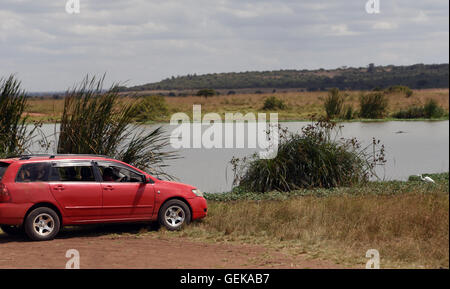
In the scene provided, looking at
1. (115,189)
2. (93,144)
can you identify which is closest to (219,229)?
(115,189)

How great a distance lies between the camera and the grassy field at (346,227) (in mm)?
11062

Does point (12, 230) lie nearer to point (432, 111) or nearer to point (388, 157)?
point (388, 157)

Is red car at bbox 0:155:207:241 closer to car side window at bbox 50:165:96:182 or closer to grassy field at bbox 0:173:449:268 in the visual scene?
car side window at bbox 50:165:96:182

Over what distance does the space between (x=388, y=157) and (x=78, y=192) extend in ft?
56.5

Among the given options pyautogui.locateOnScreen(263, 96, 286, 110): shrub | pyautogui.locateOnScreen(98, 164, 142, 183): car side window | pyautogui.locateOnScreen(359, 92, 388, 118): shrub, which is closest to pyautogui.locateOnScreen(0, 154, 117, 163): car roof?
pyautogui.locateOnScreen(98, 164, 142, 183): car side window

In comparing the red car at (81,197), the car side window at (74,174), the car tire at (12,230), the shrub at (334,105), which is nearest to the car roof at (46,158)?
the red car at (81,197)

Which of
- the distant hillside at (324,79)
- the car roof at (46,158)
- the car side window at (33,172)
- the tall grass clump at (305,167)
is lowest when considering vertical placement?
the tall grass clump at (305,167)

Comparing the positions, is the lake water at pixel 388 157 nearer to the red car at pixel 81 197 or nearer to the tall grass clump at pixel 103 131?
the tall grass clump at pixel 103 131

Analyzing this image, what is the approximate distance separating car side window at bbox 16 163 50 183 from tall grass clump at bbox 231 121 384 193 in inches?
287

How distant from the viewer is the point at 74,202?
1271 centimetres

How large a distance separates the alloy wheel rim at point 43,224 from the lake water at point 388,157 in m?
7.32

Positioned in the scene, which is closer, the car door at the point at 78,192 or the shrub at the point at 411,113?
the car door at the point at 78,192

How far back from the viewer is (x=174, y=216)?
1362 centimetres

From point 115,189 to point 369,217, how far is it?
199 inches
